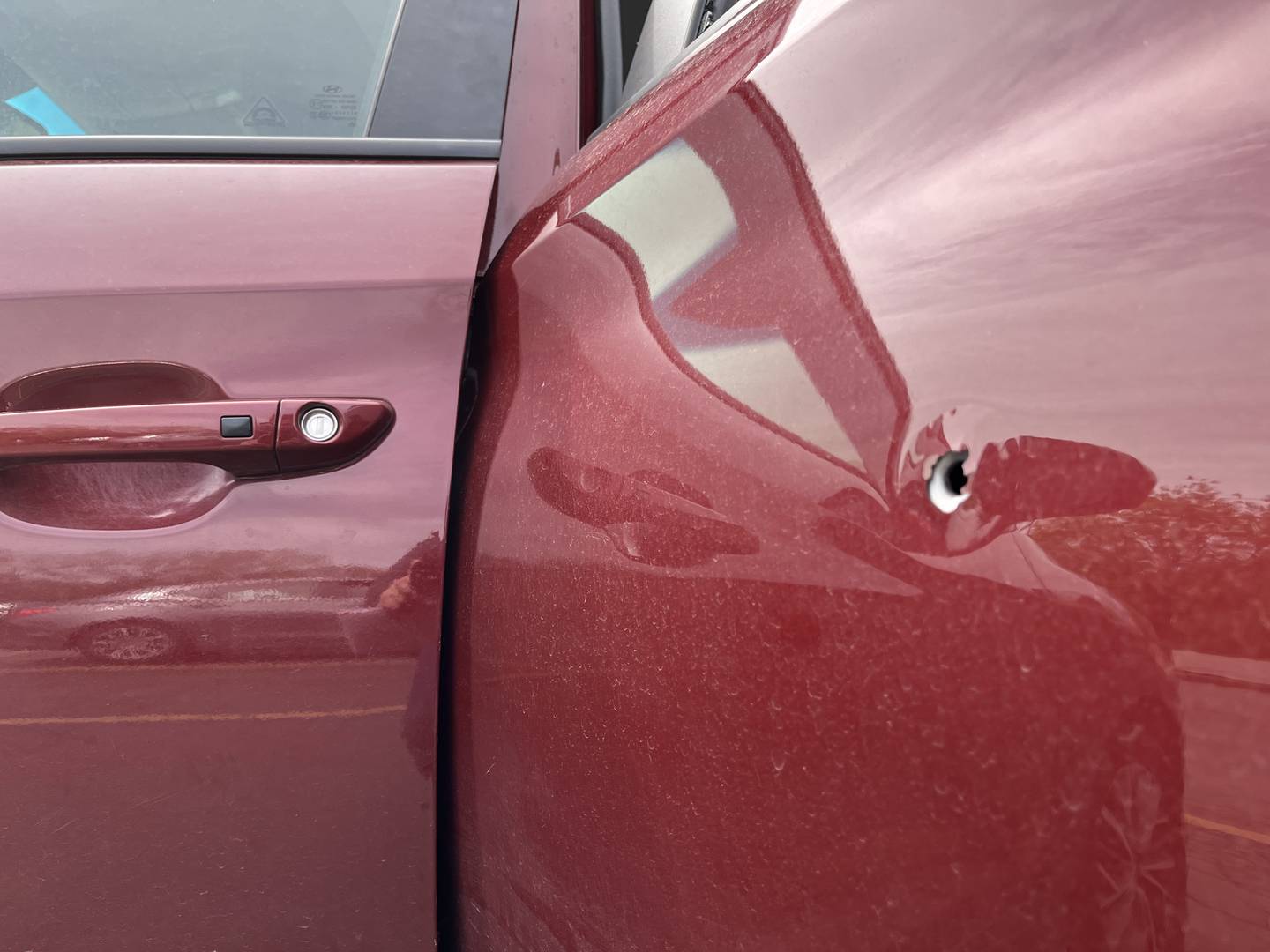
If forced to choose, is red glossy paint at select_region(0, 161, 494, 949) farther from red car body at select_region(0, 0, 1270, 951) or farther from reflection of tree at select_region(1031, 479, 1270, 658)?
reflection of tree at select_region(1031, 479, 1270, 658)

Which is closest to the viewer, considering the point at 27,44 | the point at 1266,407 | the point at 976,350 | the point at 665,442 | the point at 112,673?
the point at 1266,407

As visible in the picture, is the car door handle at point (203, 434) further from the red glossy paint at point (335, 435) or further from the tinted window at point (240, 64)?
the tinted window at point (240, 64)

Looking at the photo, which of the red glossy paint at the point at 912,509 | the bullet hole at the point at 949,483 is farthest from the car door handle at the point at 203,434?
the bullet hole at the point at 949,483

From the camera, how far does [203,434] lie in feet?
3.28

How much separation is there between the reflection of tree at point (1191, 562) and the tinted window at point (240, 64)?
3.22ft

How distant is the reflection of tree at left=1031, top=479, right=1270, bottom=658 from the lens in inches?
17.7

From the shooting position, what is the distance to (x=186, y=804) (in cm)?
101

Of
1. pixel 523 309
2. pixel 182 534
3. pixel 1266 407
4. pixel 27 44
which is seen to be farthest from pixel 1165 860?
pixel 27 44

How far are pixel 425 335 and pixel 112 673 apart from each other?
1.43 ft

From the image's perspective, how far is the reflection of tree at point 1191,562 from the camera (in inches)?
17.7

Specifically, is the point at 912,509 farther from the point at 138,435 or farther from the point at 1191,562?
the point at 138,435

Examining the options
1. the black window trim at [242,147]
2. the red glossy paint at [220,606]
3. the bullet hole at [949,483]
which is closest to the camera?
the bullet hole at [949,483]

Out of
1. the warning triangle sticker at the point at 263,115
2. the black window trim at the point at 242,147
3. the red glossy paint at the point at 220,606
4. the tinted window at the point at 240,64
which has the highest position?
the tinted window at the point at 240,64

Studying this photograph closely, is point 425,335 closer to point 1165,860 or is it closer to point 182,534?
point 182,534
